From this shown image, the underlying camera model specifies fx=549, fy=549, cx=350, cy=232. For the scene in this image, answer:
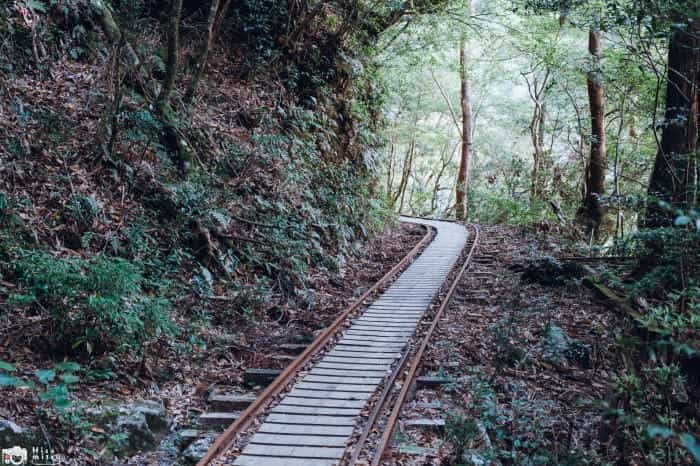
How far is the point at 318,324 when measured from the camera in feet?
29.9

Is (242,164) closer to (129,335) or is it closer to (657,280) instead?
(129,335)

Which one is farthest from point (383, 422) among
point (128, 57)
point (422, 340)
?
point (128, 57)

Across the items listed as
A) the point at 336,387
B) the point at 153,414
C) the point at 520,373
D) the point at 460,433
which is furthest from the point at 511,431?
the point at 153,414

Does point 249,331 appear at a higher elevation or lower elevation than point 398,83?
lower

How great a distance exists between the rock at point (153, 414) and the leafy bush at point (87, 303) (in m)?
0.87

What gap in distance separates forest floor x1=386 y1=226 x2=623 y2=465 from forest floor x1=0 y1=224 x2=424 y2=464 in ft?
7.33

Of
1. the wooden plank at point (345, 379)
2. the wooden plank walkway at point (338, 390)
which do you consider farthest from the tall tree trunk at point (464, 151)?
the wooden plank at point (345, 379)

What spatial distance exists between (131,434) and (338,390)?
2.38 m

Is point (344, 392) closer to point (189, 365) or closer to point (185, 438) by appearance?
point (185, 438)

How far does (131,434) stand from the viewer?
5219 millimetres

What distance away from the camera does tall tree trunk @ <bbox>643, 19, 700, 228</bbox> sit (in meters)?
7.88

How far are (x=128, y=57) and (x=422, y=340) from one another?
777cm

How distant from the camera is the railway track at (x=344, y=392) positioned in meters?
5.20

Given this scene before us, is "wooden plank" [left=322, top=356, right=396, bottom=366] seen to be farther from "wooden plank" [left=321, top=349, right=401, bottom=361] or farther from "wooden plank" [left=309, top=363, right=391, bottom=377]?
"wooden plank" [left=309, top=363, right=391, bottom=377]
